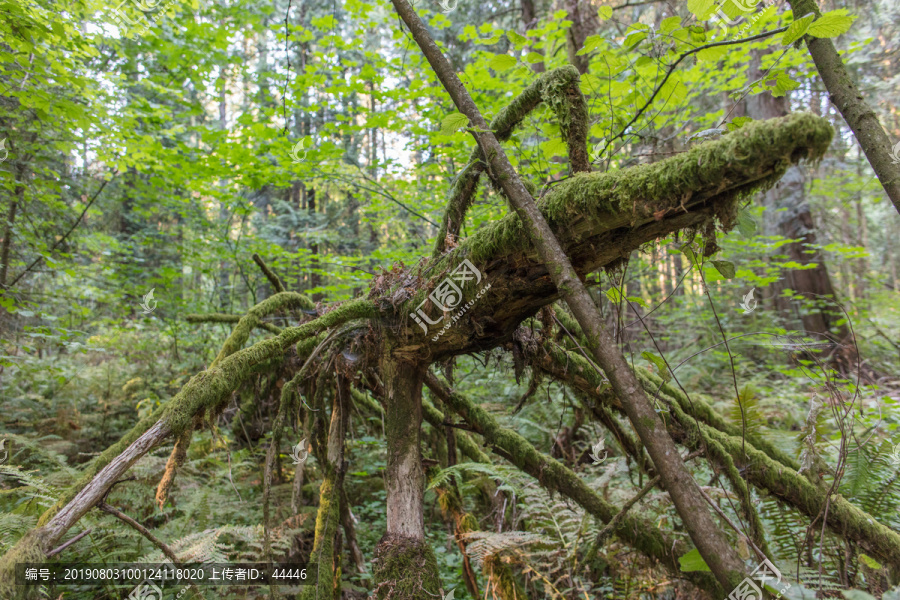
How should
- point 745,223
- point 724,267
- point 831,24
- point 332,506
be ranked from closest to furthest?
point 745,223, point 724,267, point 831,24, point 332,506

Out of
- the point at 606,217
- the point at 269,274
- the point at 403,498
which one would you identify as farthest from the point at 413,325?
the point at 269,274

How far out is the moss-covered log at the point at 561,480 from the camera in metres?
2.80

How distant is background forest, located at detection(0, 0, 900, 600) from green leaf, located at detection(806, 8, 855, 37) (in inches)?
0.5

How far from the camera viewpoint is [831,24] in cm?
168

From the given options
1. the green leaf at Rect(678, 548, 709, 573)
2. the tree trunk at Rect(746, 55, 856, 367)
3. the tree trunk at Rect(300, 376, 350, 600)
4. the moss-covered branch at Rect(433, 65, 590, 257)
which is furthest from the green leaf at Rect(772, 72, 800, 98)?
the tree trunk at Rect(746, 55, 856, 367)

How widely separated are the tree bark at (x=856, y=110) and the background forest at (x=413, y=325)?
0.08 metres

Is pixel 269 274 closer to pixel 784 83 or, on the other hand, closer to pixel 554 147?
pixel 554 147

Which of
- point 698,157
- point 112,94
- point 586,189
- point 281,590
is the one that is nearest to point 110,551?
point 281,590

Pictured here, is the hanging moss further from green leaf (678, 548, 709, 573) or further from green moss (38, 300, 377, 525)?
green leaf (678, 548, 709, 573)

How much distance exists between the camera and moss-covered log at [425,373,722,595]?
280cm

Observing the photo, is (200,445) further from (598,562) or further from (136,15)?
(136,15)

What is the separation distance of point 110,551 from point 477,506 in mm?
3494

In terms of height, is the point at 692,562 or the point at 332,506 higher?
the point at 692,562

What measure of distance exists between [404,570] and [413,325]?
127cm
